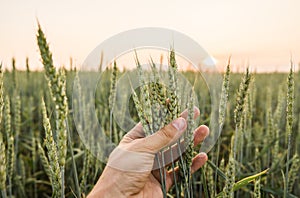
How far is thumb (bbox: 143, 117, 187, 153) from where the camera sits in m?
1.05

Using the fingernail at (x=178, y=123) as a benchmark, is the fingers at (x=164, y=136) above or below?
below

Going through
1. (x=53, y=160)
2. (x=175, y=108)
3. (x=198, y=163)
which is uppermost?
(x=175, y=108)

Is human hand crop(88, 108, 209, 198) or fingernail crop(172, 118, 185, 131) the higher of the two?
fingernail crop(172, 118, 185, 131)

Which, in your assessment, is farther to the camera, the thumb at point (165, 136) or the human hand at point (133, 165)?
the human hand at point (133, 165)

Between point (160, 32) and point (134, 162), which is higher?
point (160, 32)

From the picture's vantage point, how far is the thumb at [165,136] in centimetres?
105

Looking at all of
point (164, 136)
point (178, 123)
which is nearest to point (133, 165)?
point (164, 136)

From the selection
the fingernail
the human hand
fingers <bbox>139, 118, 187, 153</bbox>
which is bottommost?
the human hand

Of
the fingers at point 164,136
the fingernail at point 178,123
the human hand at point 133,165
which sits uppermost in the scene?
the fingernail at point 178,123

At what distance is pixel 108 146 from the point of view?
7.14 ft

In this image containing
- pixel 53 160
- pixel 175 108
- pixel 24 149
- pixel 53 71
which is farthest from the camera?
pixel 24 149

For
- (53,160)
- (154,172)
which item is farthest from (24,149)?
(53,160)

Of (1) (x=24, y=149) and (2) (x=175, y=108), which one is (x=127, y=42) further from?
(1) (x=24, y=149)

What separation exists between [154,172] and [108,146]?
0.56m
